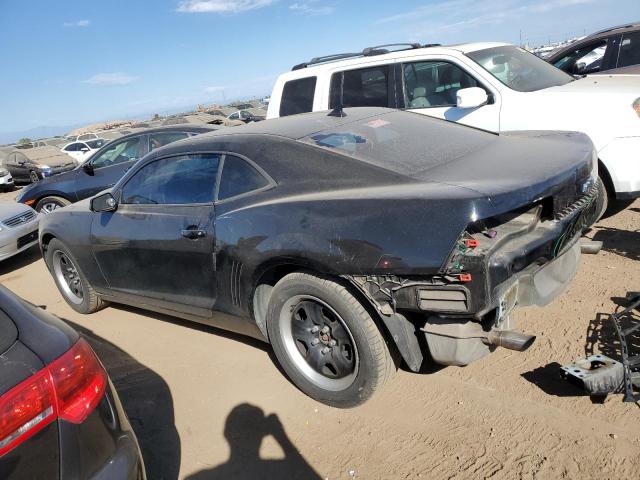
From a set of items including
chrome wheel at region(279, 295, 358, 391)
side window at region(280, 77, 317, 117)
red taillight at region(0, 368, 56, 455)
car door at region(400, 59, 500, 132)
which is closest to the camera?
red taillight at region(0, 368, 56, 455)

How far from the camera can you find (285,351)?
3.03m

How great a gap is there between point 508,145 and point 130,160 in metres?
6.31

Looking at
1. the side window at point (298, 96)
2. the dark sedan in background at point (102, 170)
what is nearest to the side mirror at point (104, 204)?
the side window at point (298, 96)

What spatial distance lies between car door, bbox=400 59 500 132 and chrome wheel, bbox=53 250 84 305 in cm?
393

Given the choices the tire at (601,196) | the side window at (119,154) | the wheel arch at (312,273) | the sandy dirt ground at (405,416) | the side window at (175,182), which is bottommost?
the sandy dirt ground at (405,416)

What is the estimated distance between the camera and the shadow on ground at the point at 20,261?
23.7ft

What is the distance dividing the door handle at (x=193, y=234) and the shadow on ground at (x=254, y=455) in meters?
1.13

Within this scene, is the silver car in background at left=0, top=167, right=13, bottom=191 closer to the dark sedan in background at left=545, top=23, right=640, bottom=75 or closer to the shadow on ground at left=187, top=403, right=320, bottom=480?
the dark sedan in background at left=545, top=23, right=640, bottom=75

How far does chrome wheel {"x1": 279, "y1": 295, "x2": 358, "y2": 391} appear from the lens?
9.20 ft

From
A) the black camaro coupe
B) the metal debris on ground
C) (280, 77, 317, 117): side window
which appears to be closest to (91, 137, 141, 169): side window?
(280, 77, 317, 117): side window

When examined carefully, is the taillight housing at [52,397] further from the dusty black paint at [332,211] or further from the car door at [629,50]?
the car door at [629,50]

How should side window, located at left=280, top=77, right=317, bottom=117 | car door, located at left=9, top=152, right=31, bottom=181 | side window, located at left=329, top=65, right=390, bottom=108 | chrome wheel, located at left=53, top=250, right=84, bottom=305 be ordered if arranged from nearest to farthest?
1. chrome wheel, located at left=53, top=250, right=84, bottom=305
2. side window, located at left=329, top=65, right=390, bottom=108
3. side window, located at left=280, top=77, right=317, bottom=117
4. car door, located at left=9, top=152, right=31, bottom=181

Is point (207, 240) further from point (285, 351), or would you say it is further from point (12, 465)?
point (12, 465)

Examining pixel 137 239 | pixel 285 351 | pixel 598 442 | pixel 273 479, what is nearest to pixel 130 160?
pixel 137 239
